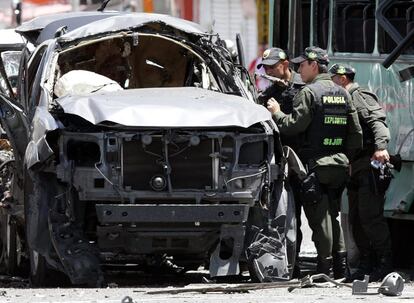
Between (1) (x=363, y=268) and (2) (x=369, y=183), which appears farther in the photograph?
(1) (x=363, y=268)

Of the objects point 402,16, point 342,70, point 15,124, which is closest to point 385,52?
point 402,16

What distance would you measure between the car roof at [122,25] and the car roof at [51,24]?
0.49 metres

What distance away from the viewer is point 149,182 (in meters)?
11.4

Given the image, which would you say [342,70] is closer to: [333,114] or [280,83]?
[280,83]

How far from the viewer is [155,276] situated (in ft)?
43.7

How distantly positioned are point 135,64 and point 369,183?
227 cm

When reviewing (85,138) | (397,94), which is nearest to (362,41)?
(397,94)

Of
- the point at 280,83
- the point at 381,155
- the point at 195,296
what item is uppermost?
the point at 280,83

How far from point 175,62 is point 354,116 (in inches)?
67.0

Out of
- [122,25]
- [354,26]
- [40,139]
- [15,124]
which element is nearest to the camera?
[40,139]

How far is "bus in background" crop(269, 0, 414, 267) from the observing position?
13555 millimetres

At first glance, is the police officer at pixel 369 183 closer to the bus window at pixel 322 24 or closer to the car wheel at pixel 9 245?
the bus window at pixel 322 24

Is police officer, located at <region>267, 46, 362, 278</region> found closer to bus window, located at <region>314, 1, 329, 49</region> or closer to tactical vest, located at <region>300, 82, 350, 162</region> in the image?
tactical vest, located at <region>300, 82, 350, 162</region>

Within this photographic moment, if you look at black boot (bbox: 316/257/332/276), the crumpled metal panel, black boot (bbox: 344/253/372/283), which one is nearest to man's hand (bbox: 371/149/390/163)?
black boot (bbox: 316/257/332/276)
